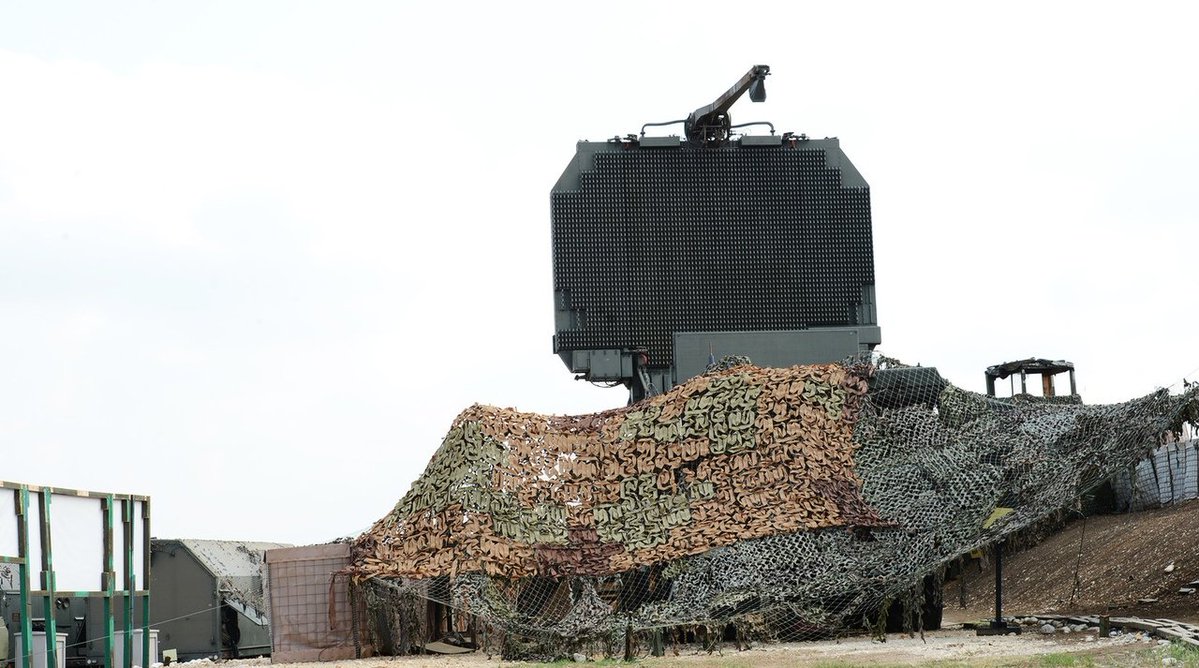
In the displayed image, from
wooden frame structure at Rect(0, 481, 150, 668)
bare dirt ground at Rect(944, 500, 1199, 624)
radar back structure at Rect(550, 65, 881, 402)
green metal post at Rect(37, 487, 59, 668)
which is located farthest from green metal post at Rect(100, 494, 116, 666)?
radar back structure at Rect(550, 65, 881, 402)

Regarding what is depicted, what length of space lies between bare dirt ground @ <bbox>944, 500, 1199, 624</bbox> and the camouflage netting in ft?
12.6

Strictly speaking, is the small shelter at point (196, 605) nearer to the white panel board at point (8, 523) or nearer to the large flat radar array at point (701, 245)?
the white panel board at point (8, 523)

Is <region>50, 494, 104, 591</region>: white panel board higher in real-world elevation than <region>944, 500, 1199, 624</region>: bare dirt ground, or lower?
higher

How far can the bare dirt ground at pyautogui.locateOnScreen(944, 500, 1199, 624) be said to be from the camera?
90.7 feet

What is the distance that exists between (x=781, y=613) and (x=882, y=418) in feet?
12.3

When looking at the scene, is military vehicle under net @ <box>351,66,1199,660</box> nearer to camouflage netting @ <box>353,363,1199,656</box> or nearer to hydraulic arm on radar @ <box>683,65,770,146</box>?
camouflage netting @ <box>353,363,1199,656</box>

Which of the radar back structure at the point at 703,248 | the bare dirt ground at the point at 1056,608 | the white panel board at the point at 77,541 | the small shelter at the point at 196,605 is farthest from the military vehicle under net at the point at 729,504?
the radar back structure at the point at 703,248

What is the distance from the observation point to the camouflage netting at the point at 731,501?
73.5ft

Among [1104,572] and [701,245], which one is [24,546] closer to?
[1104,572]

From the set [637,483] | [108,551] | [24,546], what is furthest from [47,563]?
[637,483]

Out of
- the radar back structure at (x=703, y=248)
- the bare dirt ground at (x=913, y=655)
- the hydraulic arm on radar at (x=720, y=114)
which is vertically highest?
the hydraulic arm on radar at (x=720, y=114)

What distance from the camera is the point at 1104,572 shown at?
30938mm

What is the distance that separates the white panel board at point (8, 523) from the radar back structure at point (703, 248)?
2504 centimetres

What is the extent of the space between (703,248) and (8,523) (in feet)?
90.7
